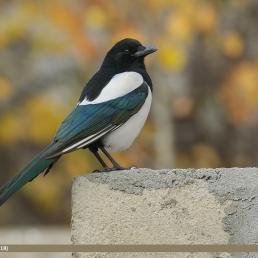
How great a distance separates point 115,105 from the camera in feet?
12.4

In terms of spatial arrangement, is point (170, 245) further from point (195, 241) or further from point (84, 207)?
point (84, 207)

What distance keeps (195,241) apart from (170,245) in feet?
0.26

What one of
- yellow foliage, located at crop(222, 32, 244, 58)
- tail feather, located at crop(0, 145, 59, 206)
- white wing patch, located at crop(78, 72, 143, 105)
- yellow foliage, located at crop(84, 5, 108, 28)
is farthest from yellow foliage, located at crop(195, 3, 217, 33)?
tail feather, located at crop(0, 145, 59, 206)

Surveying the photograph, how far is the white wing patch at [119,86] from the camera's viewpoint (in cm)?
375

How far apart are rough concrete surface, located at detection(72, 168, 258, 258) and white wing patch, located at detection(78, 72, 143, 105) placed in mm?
881

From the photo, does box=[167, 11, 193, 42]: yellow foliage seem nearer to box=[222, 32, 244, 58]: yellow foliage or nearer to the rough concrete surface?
box=[222, 32, 244, 58]: yellow foliage

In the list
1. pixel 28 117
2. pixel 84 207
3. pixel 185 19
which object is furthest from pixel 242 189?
pixel 28 117

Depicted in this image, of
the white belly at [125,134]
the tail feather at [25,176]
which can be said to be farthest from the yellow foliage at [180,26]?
the tail feather at [25,176]

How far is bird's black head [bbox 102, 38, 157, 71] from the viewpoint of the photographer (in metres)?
4.04

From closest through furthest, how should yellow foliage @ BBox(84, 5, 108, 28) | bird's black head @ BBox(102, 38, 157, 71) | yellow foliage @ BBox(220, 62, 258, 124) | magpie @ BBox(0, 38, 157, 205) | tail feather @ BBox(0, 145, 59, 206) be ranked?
tail feather @ BBox(0, 145, 59, 206)
magpie @ BBox(0, 38, 157, 205)
bird's black head @ BBox(102, 38, 157, 71)
yellow foliage @ BBox(84, 5, 108, 28)
yellow foliage @ BBox(220, 62, 258, 124)

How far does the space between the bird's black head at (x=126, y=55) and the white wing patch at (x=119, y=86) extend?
6 centimetres

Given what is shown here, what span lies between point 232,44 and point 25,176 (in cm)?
625

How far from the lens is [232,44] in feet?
30.2

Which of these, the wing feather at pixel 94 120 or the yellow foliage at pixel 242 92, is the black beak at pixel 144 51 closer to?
the wing feather at pixel 94 120
